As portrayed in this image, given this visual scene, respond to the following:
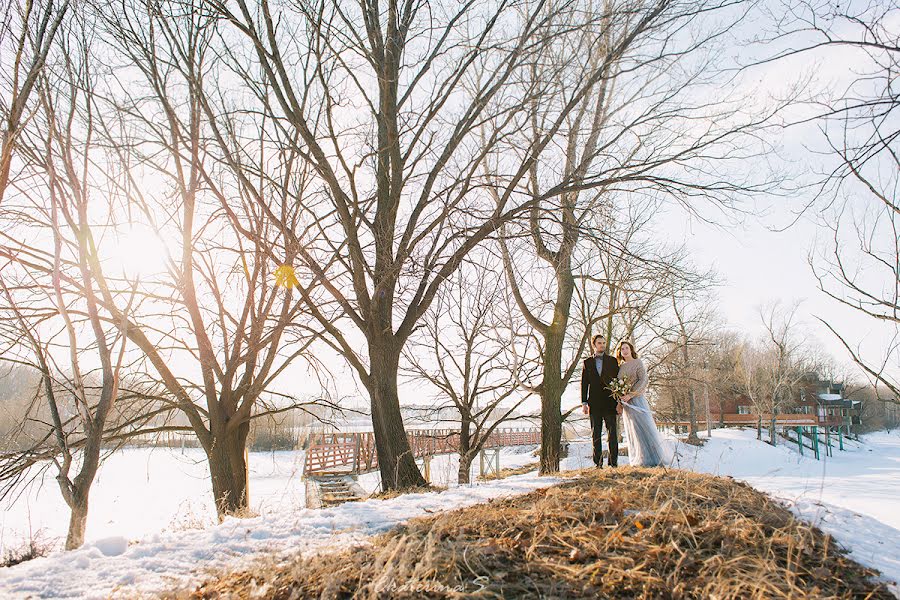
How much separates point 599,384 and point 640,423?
833mm

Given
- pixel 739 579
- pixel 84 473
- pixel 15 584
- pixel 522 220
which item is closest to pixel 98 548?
pixel 15 584

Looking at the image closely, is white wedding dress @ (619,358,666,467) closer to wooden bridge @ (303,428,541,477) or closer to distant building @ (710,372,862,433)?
wooden bridge @ (303,428,541,477)

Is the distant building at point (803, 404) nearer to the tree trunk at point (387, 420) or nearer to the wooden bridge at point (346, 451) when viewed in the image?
the wooden bridge at point (346, 451)

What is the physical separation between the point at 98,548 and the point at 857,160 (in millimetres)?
5716

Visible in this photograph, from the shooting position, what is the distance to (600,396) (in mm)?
7395

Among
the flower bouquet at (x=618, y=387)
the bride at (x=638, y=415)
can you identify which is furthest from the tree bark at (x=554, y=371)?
the flower bouquet at (x=618, y=387)

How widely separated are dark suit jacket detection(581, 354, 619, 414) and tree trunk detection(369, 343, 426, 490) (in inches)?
97.9

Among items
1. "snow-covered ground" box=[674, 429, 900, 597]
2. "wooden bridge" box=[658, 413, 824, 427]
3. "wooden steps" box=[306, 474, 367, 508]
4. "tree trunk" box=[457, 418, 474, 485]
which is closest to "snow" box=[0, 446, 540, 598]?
"snow-covered ground" box=[674, 429, 900, 597]

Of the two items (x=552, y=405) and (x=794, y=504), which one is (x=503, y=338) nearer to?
(x=552, y=405)

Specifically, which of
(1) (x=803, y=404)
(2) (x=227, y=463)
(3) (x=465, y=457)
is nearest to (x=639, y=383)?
(2) (x=227, y=463)

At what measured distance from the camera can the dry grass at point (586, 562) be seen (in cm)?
210

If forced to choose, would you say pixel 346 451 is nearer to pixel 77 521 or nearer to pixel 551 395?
pixel 551 395

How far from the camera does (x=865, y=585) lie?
8.02 feet

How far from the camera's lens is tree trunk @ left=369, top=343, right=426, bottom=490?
734 cm
